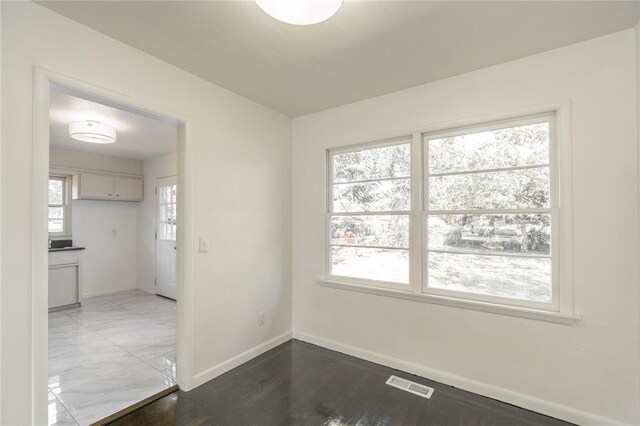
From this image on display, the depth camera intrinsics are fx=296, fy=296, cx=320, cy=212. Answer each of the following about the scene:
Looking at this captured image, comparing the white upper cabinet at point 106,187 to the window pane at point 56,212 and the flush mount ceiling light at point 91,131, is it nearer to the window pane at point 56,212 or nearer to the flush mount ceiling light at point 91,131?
the window pane at point 56,212

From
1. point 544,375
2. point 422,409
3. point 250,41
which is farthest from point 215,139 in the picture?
point 544,375

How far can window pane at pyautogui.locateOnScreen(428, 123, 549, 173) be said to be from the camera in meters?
2.23

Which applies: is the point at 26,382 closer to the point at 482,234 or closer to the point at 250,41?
the point at 250,41

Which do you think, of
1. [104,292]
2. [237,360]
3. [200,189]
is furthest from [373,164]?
[104,292]

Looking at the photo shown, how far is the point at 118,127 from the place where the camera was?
386cm

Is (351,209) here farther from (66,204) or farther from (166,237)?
(66,204)

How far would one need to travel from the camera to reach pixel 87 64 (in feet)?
6.16

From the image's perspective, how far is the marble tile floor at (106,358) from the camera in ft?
7.12

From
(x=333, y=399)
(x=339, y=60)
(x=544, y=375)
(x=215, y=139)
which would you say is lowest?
(x=333, y=399)

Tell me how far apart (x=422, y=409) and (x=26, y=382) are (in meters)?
2.47

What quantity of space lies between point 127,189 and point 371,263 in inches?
195

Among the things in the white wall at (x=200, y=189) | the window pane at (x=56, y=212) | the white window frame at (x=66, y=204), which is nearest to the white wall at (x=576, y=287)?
the white wall at (x=200, y=189)

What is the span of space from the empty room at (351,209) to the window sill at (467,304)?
0.01 meters

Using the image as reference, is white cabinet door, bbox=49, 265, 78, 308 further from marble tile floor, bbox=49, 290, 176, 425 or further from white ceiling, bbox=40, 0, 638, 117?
white ceiling, bbox=40, 0, 638, 117
